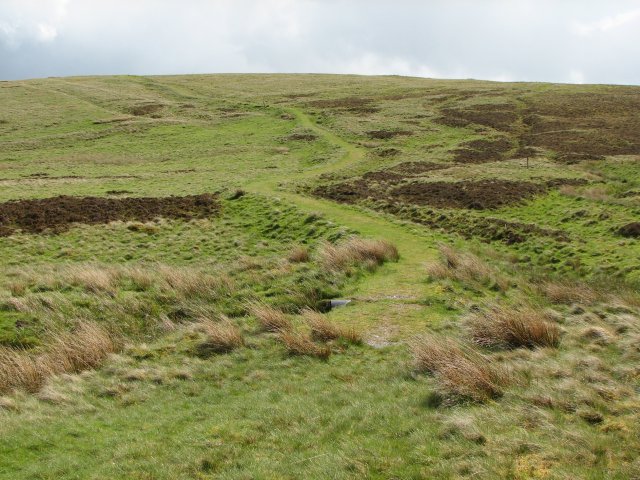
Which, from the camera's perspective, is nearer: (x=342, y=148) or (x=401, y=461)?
(x=401, y=461)

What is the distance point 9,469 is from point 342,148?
171 ft

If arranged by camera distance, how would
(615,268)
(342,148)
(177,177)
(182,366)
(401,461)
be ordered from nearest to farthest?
1. (401,461)
2. (182,366)
3. (615,268)
4. (177,177)
5. (342,148)

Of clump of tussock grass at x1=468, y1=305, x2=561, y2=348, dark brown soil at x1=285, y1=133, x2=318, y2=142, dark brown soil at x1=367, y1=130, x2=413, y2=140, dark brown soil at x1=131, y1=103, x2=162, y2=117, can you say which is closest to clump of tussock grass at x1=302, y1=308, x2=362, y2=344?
clump of tussock grass at x1=468, y1=305, x2=561, y2=348

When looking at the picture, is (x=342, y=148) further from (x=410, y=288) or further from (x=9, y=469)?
(x=9, y=469)

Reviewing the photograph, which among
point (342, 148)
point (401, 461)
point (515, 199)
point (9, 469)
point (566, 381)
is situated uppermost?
point (342, 148)

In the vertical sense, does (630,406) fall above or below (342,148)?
below

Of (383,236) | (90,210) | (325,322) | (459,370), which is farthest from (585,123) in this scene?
(459,370)

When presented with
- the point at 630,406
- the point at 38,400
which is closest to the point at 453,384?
the point at 630,406

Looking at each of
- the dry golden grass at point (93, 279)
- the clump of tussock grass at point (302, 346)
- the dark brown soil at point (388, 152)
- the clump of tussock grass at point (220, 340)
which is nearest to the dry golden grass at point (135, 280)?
the dry golden grass at point (93, 279)

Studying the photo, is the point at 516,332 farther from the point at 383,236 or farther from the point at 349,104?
the point at 349,104

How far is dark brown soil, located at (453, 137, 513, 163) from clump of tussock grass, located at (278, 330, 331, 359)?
134ft

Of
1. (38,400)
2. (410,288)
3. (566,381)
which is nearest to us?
(566,381)

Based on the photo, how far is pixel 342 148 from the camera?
58344 millimetres

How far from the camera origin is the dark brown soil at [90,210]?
30.3 m
